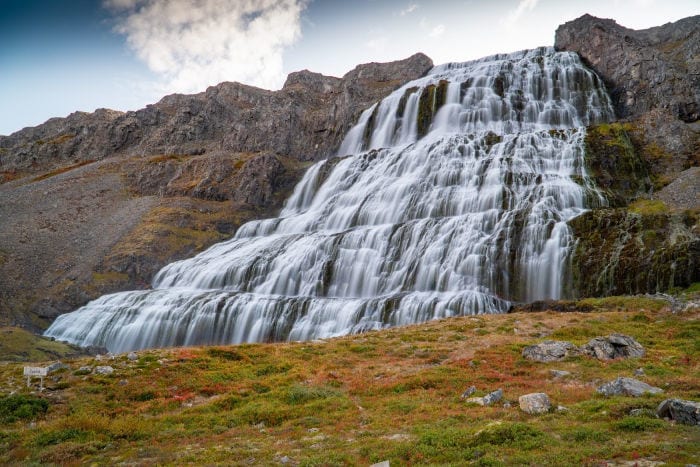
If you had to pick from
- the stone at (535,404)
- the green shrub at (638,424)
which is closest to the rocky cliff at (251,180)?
the stone at (535,404)

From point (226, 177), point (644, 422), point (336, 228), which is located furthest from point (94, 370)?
point (226, 177)

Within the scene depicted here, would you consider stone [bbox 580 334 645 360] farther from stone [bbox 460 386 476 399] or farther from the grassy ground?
stone [bbox 460 386 476 399]

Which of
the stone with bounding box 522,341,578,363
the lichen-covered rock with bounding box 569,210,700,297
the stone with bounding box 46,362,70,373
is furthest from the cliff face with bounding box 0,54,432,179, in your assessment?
the stone with bounding box 522,341,578,363

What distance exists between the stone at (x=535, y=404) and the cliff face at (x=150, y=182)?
5236 cm

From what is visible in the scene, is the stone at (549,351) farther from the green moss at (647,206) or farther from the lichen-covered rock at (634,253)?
the green moss at (647,206)

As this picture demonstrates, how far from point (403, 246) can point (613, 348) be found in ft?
82.1

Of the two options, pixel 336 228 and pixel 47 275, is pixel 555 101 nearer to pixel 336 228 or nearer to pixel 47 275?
pixel 336 228

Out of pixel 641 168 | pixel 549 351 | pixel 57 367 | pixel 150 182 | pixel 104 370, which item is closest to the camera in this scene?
pixel 549 351

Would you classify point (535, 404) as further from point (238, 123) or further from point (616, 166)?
point (238, 123)

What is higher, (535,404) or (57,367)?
(535,404)

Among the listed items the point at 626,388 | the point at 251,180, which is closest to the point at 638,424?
the point at 626,388

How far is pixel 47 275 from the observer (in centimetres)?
5706

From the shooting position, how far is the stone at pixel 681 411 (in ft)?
32.9

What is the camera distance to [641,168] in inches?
1939
